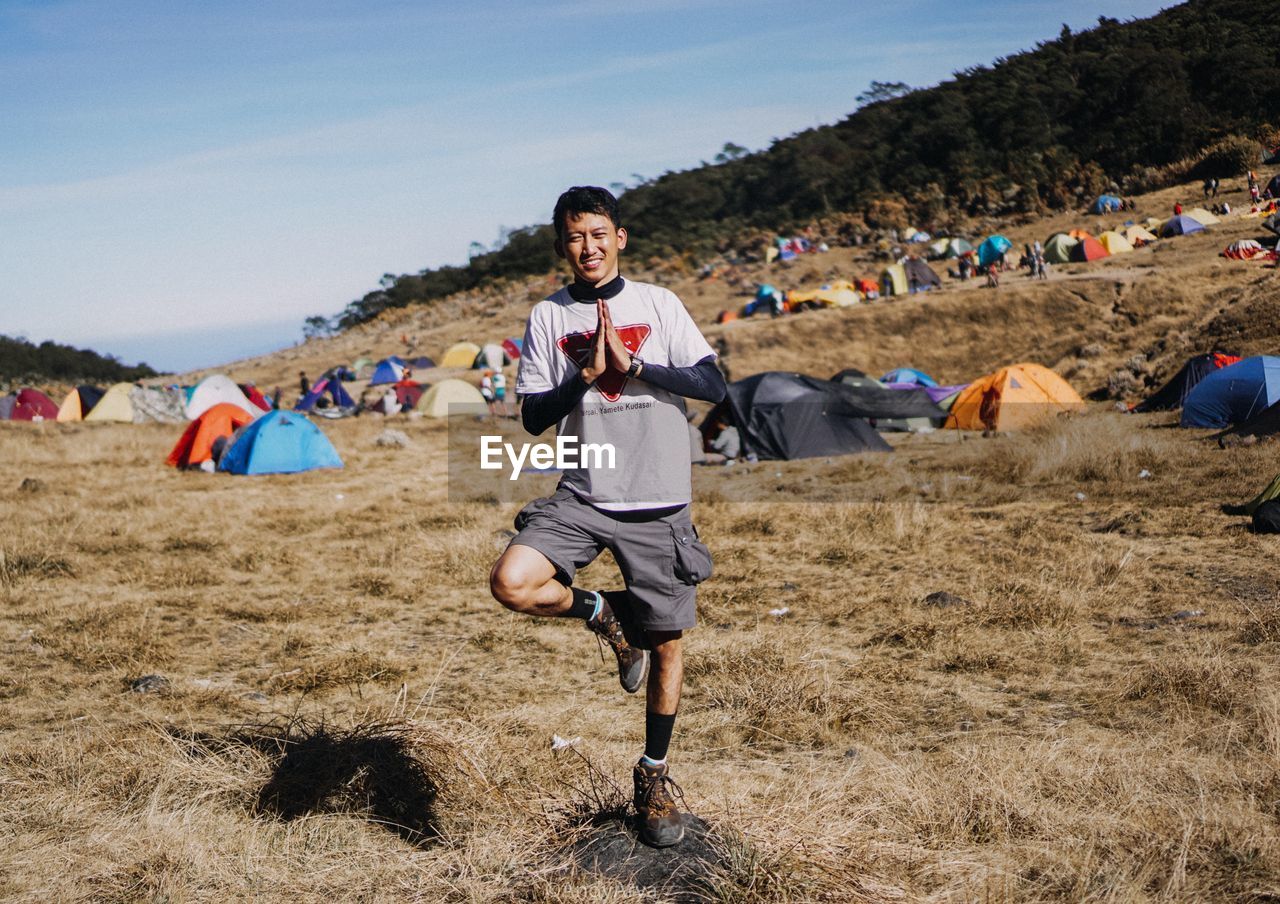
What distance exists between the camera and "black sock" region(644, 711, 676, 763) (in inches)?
125

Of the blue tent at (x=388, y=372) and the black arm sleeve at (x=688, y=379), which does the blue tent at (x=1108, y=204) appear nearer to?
the blue tent at (x=388, y=372)

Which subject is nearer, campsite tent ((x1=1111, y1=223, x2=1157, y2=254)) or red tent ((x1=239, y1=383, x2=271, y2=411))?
red tent ((x1=239, y1=383, x2=271, y2=411))

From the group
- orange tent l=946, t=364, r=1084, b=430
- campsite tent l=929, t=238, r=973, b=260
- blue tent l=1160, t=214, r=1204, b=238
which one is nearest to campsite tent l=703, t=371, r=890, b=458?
orange tent l=946, t=364, r=1084, b=430

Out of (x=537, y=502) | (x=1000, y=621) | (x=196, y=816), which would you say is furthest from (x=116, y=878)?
(x=1000, y=621)

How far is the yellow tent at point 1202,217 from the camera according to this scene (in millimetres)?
30047

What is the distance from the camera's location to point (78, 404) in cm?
2680

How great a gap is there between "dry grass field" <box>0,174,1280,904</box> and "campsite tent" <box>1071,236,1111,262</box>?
20.2m

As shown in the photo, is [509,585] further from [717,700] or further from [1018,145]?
[1018,145]

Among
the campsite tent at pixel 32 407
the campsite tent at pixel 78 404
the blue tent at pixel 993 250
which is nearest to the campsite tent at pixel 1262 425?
the blue tent at pixel 993 250

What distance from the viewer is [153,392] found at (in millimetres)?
26469

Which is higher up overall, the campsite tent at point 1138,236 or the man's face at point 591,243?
the campsite tent at point 1138,236

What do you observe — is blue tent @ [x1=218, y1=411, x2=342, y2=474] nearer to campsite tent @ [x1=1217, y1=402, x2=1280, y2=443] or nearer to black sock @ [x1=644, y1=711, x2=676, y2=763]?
campsite tent @ [x1=1217, y1=402, x2=1280, y2=443]

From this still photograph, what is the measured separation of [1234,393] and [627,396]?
44.9 ft

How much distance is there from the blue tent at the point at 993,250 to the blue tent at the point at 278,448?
23660 mm
